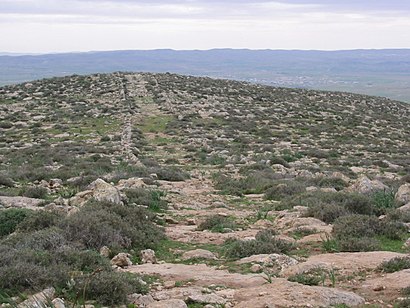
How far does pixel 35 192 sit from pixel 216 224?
5003 mm

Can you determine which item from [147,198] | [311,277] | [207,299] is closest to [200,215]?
[147,198]

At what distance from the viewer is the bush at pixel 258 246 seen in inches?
342

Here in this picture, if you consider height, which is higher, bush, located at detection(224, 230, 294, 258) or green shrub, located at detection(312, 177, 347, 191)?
bush, located at detection(224, 230, 294, 258)

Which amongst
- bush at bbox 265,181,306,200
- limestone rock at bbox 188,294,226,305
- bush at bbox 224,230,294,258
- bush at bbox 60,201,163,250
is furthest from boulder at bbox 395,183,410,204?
limestone rock at bbox 188,294,226,305

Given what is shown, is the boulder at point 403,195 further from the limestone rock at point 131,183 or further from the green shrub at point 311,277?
the limestone rock at point 131,183

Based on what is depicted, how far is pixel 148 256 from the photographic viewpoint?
28.1ft

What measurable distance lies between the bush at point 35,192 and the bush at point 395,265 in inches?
339

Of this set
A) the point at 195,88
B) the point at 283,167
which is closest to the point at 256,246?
the point at 283,167

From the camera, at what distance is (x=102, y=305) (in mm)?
6078

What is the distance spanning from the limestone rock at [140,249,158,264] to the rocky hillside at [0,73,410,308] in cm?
2

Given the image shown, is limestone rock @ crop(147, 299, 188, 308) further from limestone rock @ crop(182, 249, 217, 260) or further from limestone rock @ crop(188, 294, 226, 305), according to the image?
limestone rock @ crop(182, 249, 217, 260)

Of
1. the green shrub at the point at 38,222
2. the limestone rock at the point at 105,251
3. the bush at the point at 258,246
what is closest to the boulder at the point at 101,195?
the green shrub at the point at 38,222

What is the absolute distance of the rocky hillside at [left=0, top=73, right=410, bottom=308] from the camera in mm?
6473

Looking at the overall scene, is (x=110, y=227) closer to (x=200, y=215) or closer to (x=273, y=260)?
(x=273, y=260)
